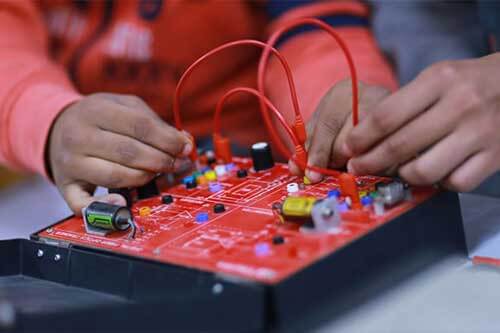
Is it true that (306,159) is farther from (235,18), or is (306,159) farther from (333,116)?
(235,18)

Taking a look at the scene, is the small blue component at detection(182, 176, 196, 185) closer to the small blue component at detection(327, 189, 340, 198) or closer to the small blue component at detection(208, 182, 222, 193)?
the small blue component at detection(208, 182, 222, 193)

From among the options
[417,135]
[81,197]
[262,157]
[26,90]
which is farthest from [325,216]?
[26,90]

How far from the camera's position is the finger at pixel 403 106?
0.71 meters

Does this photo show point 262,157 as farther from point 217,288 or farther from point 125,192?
point 217,288

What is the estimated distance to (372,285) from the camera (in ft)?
2.17

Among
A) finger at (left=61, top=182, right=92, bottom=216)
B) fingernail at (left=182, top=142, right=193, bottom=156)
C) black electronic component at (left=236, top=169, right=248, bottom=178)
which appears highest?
fingernail at (left=182, top=142, right=193, bottom=156)

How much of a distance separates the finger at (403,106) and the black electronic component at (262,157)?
0.62 feet

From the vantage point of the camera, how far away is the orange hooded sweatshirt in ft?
3.82

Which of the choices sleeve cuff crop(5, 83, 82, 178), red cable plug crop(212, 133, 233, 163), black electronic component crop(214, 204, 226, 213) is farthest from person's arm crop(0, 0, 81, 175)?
black electronic component crop(214, 204, 226, 213)

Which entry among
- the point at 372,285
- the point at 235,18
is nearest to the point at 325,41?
the point at 235,18

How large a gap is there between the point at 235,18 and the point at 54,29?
1.08 feet

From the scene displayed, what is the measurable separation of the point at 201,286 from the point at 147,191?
0.27 metres

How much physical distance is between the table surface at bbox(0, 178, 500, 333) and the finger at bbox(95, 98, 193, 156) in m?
0.31

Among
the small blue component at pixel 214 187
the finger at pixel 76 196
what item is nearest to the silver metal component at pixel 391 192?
the small blue component at pixel 214 187
